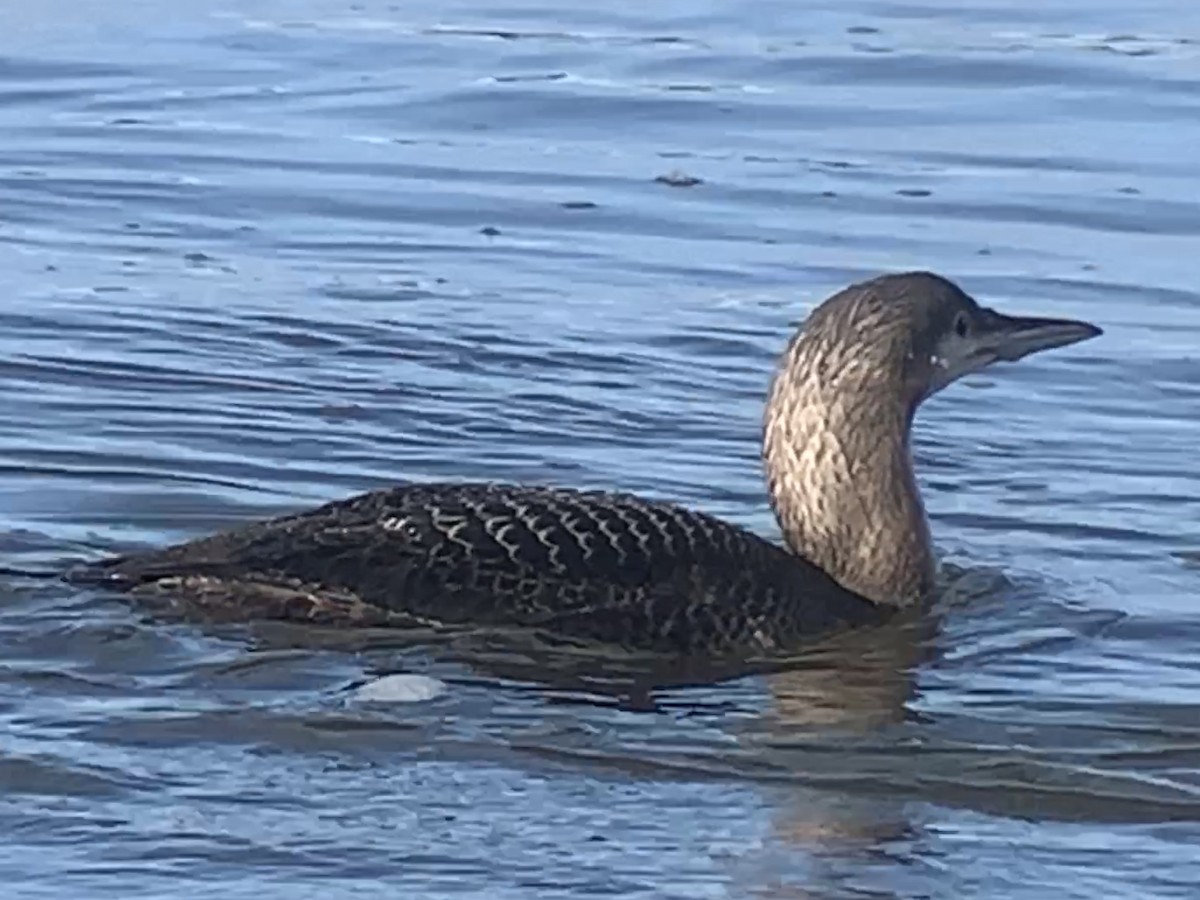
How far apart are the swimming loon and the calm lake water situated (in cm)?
11

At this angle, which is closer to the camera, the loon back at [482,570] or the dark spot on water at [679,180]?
the loon back at [482,570]

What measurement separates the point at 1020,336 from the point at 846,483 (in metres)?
0.61

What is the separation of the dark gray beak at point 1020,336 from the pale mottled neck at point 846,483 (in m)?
0.31

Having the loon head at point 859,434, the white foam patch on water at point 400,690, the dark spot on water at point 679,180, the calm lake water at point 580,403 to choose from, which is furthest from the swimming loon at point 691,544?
the dark spot on water at point 679,180

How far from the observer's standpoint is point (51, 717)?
27.8ft

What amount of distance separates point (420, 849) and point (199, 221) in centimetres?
658

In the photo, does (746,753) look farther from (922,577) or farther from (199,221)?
(199,221)

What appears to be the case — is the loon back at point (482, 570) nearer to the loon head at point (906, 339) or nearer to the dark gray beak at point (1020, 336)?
the loon head at point (906, 339)

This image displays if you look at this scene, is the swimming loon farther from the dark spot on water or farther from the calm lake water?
the dark spot on water

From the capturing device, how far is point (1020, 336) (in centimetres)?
1016

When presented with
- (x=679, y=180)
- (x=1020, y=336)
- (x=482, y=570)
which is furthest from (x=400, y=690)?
(x=679, y=180)

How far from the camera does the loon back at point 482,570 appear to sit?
9.15m

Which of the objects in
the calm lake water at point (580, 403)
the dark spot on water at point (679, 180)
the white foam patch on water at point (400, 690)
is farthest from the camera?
the dark spot on water at point (679, 180)

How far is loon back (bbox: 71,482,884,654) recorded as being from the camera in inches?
360
